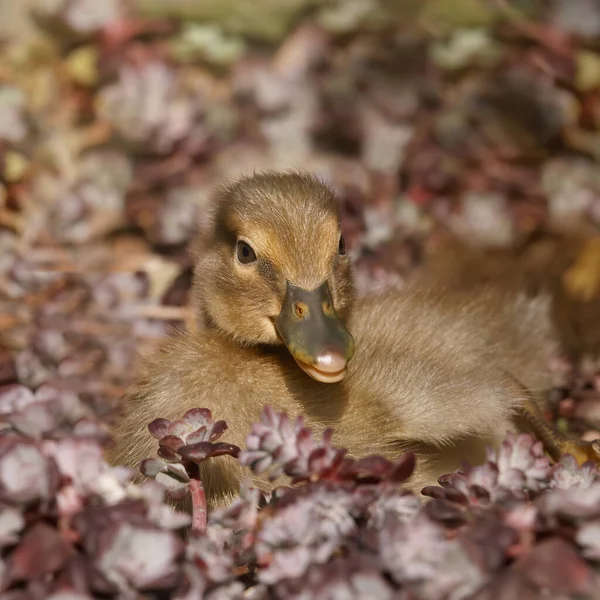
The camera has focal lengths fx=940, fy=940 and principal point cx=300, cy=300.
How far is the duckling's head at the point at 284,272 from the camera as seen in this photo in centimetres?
165

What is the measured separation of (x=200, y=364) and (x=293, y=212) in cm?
34

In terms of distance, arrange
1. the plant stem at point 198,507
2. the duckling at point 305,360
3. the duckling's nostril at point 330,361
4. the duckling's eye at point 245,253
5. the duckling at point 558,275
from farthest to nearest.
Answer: the duckling at point 558,275
the duckling's eye at point 245,253
the duckling at point 305,360
the duckling's nostril at point 330,361
the plant stem at point 198,507

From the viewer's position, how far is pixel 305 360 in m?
1.62

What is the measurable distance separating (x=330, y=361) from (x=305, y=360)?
0.17 feet

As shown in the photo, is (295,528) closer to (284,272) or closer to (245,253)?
(284,272)

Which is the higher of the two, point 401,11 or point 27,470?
point 401,11

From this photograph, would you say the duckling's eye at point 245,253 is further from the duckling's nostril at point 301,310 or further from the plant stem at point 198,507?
the plant stem at point 198,507

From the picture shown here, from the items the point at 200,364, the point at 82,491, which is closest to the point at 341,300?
the point at 200,364

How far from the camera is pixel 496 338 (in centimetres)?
210

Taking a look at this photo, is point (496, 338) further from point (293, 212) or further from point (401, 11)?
point (401, 11)

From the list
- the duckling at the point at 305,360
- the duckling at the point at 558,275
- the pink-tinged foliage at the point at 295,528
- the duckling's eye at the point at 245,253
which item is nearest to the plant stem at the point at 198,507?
the pink-tinged foliage at the point at 295,528

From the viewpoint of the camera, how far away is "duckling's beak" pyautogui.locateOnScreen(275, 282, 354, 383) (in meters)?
1.60

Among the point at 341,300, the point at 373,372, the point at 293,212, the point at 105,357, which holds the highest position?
the point at 293,212

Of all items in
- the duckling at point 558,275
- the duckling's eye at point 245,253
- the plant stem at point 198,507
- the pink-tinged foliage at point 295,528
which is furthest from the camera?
the duckling at point 558,275
